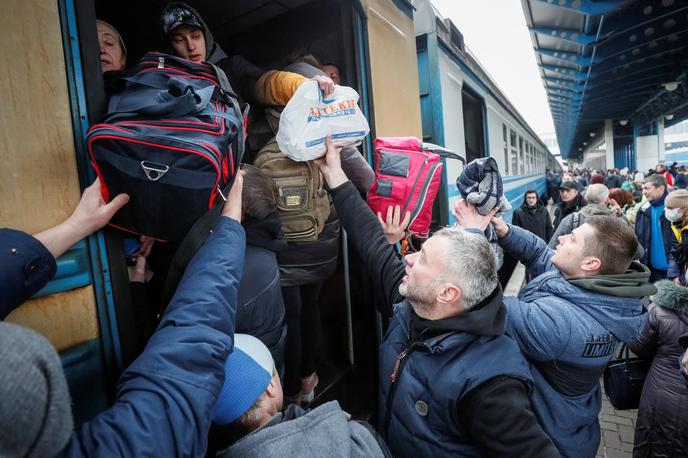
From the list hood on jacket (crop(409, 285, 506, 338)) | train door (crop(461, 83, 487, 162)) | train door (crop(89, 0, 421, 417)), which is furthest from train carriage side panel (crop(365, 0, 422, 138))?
train door (crop(461, 83, 487, 162))

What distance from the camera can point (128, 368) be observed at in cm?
77

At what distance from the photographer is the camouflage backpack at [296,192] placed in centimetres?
178

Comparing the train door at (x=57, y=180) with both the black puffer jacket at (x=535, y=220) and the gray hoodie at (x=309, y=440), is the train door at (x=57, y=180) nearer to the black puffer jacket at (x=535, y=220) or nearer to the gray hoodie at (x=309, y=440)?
the gray hoodie at (x=309, y=440)

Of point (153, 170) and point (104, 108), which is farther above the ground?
point (104, 108)

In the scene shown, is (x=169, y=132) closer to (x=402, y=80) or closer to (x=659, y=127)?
(x=402, y=80)

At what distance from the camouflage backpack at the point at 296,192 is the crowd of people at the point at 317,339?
4.4 inches

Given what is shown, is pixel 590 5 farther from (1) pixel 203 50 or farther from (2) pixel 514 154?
(1) pixel 203 50

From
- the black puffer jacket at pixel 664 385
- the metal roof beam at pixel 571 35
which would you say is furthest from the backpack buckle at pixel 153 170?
the metal roof beam at pixel 571 35

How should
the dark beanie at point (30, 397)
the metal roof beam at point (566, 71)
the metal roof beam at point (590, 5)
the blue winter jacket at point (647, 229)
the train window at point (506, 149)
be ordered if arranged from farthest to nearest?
the metal roof beam at point (566, 71)
the metal roof beam at point (590, 5)
the train window at point (506, 149)
the blue winter jacket at point (647, 229)
the dark beanie at point (30, 397)

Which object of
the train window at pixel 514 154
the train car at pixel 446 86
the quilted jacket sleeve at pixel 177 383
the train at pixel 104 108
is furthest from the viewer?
the train window at pixel 514 154

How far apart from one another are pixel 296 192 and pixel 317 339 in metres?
0.95

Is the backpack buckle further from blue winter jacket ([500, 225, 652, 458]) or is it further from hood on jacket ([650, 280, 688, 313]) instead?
hood on jacket ([650, 280, 688, 313])

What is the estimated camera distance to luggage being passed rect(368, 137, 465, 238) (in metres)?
1.92

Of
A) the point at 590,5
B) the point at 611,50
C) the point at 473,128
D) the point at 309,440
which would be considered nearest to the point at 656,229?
the point at 473,128
